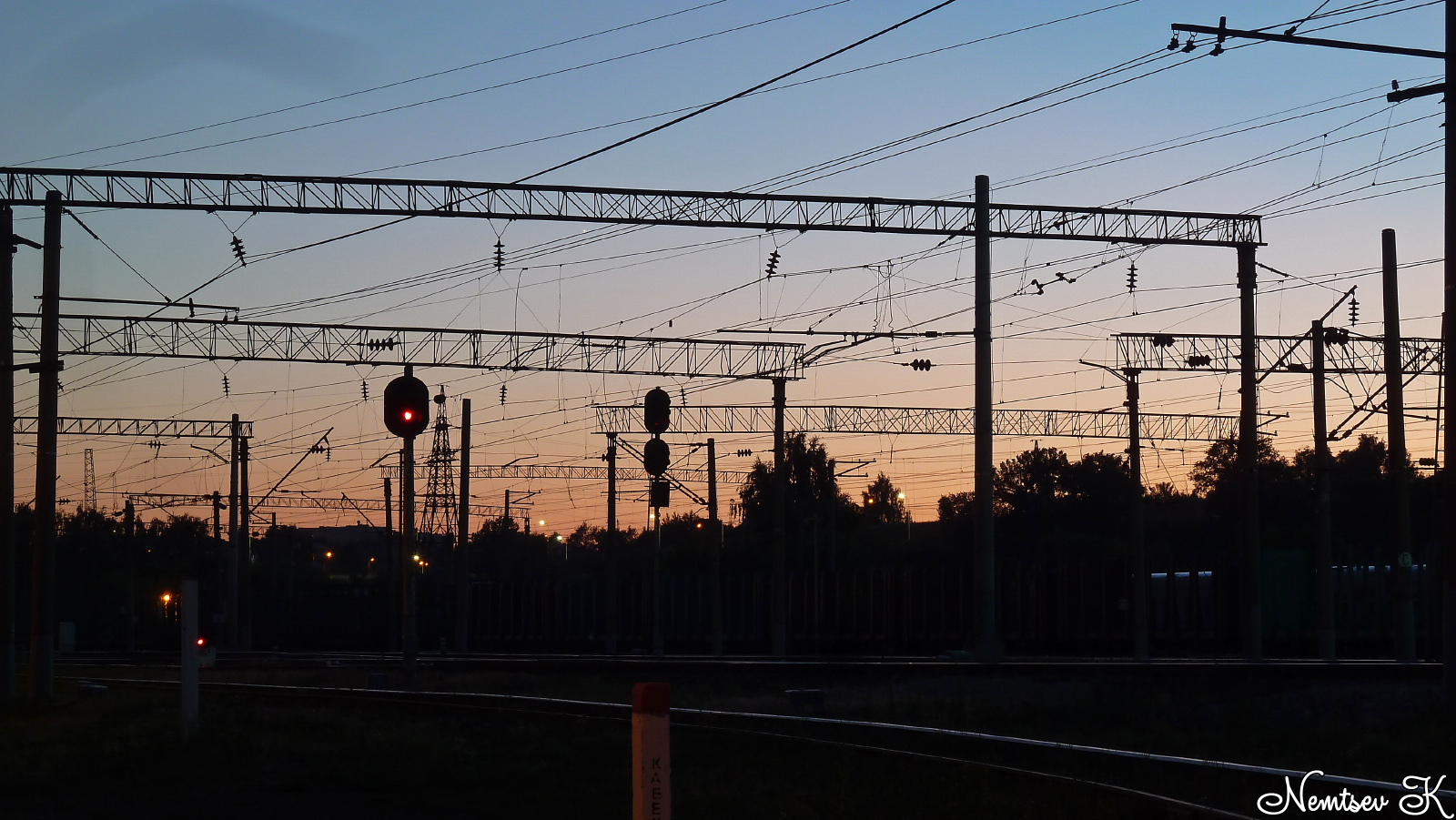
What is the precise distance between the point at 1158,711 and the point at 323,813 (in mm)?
10111

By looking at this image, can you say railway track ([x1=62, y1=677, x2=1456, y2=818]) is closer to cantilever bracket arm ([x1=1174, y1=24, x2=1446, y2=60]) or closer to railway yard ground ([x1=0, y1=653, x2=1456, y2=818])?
railway yard ground ([x1=0, y1=653, x2=1456, y2=818])

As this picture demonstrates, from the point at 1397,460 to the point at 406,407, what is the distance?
19.4 metres

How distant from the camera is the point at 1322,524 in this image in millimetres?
29578

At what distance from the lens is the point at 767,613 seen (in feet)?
162

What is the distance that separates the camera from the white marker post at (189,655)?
13039mm

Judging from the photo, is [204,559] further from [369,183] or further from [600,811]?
[600,811]

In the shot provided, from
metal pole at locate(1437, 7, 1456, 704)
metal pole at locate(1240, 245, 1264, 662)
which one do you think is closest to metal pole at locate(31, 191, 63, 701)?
metal pole at locate(1437, 7, 1456, 704)

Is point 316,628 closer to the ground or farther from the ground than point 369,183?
closer to the ground

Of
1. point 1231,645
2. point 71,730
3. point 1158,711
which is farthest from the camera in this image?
point 1231,645

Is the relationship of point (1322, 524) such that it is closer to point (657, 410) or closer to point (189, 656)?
point (657, 410)

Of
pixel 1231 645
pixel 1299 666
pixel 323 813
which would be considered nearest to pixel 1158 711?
pixel 1299 666

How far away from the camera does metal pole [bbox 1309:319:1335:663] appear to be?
1109 inches

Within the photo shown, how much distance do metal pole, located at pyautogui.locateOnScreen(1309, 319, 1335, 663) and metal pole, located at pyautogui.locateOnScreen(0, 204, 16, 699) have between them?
22.1 metres

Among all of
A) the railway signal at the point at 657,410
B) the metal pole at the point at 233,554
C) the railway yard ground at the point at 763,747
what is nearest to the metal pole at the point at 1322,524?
the railway yard ground at the point at 763,747
